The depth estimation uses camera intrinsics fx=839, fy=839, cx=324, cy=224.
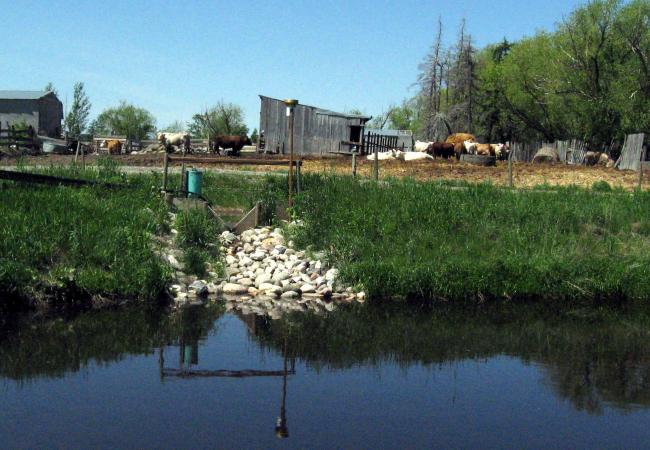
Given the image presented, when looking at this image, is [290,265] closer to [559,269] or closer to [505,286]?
[505,286]

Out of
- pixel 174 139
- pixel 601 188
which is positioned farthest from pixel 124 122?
pixel 601 188

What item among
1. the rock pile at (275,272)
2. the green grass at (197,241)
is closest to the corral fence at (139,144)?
the rock pile at (275,272)

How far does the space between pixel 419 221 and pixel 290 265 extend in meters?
3.46

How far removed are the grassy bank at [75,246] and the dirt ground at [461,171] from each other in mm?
11199

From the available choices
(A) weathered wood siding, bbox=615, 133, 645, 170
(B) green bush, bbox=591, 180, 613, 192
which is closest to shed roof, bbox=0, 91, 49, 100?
(A) weathered wood siding, bbox=615, 133, 645, 170

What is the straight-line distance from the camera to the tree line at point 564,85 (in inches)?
1726

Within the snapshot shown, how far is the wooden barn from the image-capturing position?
44.6 meters

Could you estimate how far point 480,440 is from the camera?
29.4 ft

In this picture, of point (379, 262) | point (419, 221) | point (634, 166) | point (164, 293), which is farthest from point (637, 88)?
point (164, 293)

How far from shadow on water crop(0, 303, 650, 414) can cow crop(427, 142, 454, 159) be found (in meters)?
26.9

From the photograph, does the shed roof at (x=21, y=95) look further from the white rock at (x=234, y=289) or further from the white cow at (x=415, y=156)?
the white rock at (x=234, y=289)

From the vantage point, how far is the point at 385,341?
13266mm

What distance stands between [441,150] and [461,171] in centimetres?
1057

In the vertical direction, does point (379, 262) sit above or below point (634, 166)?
below
